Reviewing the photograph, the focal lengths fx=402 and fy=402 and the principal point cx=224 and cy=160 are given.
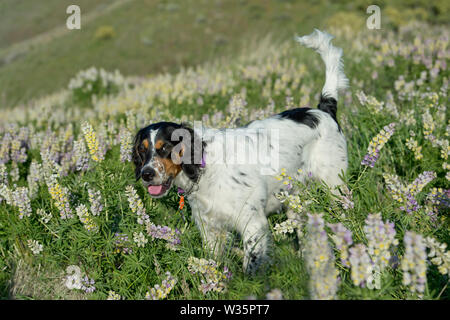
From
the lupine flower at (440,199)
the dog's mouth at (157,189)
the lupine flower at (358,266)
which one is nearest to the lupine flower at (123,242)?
the dog's mouth at (157,189)

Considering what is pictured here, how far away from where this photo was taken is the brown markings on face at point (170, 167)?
3.28 metres

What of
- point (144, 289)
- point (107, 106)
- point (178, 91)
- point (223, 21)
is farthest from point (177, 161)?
point (223, 21)

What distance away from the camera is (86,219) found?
3.12 metres

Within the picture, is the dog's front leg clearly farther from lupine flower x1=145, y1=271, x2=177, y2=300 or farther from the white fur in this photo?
the white fur

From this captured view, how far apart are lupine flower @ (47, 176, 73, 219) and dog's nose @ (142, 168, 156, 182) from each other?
682 millimetres

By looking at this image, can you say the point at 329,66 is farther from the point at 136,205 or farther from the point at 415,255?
the point at 415,255

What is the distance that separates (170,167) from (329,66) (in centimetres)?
244

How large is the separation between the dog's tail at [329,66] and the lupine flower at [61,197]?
2819mm

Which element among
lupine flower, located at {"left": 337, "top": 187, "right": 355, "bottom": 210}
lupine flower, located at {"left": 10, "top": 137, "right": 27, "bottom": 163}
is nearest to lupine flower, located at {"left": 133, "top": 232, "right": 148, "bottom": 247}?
lupine flower, located at {"left": 337, "top": 187, "right": 355, "bottom": 210}

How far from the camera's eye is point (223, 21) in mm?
31531

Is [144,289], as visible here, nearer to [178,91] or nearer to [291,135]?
[291,135]

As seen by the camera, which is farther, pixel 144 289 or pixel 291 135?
pixel 291 135
